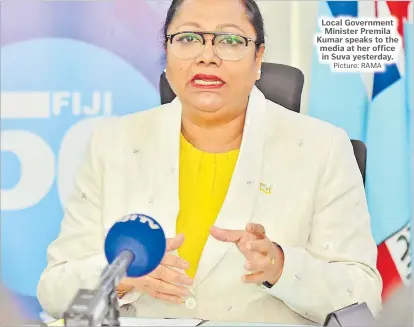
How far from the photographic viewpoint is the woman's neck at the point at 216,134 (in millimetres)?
1767

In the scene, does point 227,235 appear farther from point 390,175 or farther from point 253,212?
point 390,175

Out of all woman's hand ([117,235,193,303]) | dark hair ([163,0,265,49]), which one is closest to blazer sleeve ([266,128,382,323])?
woman's hand ([117,235,193,303])

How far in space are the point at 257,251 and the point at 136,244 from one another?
0.48 m

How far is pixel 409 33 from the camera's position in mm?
1774

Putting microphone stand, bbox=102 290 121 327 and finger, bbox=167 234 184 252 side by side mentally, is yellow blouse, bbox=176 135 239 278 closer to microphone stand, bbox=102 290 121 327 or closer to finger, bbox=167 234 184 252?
finger, bbox=167 234 184 252

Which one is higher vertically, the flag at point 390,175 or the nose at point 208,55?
the nose at point 208,55

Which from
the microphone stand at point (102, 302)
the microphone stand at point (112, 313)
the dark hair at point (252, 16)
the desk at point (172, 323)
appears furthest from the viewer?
the dark hair at point (252, 16)

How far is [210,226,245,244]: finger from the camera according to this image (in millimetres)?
1549

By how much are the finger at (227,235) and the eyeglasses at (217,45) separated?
1.51 ft

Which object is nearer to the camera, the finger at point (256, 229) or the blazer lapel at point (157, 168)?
the finger at point (256, 229)

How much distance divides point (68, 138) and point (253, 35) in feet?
1.92

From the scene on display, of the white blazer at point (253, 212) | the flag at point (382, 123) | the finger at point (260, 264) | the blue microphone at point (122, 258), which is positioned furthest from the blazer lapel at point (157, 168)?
the blue microphone at point (122, 258)

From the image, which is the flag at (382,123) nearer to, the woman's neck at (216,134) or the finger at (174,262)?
the woman's neck at (216,134)

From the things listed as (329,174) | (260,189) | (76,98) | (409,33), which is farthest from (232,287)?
(409,33)
